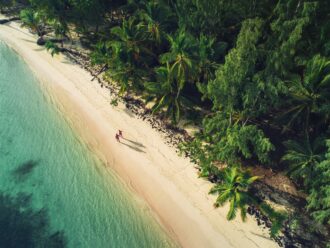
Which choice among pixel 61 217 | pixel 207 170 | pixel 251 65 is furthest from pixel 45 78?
pixel 251 65

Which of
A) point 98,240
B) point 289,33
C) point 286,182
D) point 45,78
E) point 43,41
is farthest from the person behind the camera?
point 43,41

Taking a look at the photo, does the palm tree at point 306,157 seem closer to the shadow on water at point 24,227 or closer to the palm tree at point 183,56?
the palm tree at point 183,56

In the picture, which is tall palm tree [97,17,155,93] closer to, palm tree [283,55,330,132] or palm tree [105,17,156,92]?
palm tree [105,17,156,92]

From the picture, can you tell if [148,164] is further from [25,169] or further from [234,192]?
[25,169]

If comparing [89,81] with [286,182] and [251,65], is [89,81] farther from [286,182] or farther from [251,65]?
[286,182]

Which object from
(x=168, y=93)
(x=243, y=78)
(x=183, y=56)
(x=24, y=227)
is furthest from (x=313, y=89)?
(x=24, y=227)

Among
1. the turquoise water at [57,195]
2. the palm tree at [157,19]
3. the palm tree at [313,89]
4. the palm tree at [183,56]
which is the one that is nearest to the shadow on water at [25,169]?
the turquoise water at [57,195]
